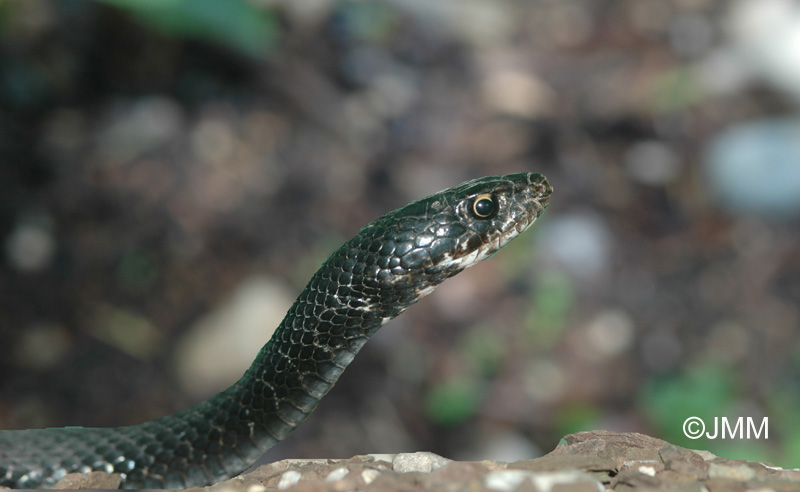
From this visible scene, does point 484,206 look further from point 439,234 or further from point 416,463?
point 416,463

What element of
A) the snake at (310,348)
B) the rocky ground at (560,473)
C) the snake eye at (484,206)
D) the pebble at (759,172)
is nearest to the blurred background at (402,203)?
the pebble at (759,172)

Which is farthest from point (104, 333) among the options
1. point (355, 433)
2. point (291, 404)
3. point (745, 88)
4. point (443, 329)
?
point (745, 88)

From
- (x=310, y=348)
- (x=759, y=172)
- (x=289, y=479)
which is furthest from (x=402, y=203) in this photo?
(x=289, y=479)

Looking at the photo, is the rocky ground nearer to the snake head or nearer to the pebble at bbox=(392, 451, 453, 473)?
the pebble at bbox=(392, 451, 453, 473)

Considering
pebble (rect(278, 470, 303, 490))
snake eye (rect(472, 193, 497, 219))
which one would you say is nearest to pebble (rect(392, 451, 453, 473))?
pebble (rect(278, 470, 303, 490))

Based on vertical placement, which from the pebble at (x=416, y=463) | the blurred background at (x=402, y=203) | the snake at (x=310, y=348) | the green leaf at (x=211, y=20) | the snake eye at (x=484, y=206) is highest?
the green leaf at (x=211, y=20)

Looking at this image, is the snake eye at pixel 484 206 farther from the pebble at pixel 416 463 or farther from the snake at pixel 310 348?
the pebble at pixel 416 463
